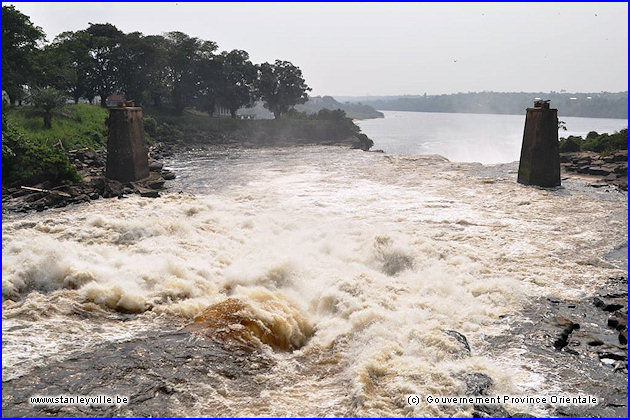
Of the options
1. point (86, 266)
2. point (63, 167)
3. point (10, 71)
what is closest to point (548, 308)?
point (86, 266)

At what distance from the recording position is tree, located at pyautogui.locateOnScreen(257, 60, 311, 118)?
5691cm

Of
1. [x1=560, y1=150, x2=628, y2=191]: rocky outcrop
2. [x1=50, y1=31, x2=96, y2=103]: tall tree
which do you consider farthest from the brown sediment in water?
[x1=50, y1=31, x2=96, y2=103]: tall tree

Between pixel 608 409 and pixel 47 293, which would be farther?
pixel 47 293

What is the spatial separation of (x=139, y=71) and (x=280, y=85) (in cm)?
1560

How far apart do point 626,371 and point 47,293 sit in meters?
9.91

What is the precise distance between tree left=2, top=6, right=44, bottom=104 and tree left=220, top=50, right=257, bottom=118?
20.6 metres

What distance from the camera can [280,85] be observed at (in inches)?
2287

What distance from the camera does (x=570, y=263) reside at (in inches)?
508

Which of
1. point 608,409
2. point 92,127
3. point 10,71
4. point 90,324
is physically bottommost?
point 608,409

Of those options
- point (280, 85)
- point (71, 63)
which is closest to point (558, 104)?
point (280, 85)

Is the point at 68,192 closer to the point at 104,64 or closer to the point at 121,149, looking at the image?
the point at 121,149

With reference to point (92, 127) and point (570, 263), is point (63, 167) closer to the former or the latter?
point (92, 127)

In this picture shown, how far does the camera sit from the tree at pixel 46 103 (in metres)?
30.3

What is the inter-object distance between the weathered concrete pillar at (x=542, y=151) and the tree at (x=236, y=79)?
3677 centimetres
